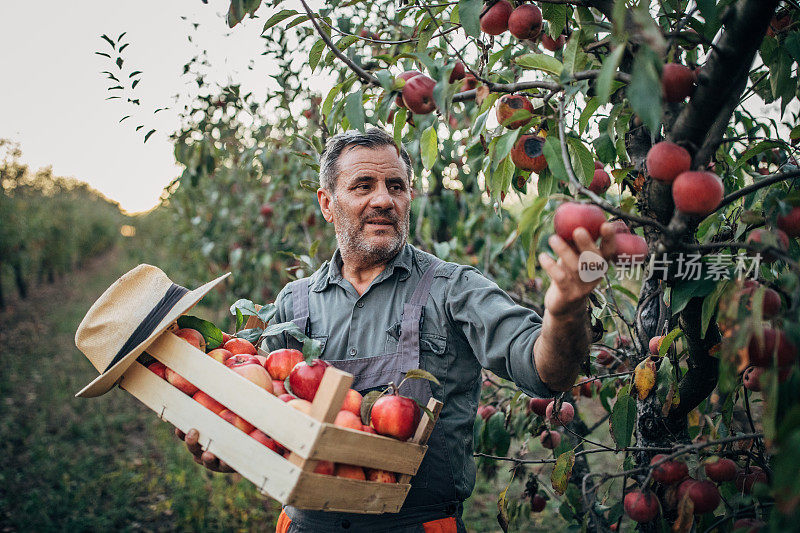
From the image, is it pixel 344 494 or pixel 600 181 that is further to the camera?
pixel 600 181

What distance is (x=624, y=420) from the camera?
1.45 meters

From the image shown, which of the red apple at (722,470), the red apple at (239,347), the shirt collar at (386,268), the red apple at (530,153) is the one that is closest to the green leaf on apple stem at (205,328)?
the red apple at (239,347)

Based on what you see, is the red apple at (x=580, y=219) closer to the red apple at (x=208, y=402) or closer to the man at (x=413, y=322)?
the man at (x=413, y=322)

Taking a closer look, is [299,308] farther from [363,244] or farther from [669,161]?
[669,161]

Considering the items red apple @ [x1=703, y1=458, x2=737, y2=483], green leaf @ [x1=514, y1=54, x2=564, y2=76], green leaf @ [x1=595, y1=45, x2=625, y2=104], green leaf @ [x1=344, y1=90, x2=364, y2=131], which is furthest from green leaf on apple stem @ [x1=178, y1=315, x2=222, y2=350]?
red apple @ [x1=703, y1=458, x2=737, y2=483]

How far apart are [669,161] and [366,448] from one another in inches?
33.4

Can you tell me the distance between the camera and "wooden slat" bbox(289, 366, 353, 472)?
1062 mm

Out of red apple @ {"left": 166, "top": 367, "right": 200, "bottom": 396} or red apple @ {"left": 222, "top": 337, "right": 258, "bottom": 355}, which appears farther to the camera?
red apple @ {"left": 222, "top": 337, "right": 258, "bottom": 355}

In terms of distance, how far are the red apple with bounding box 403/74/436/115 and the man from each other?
448 mm

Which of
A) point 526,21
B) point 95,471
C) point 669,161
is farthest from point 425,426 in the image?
point 95,471

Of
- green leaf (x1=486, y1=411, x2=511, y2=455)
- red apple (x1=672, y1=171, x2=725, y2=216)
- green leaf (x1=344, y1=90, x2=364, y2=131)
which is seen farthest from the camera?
green leaf (x1=486, y1=411, x2=511, y2=455)

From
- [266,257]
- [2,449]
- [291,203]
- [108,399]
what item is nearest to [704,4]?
[291,203]

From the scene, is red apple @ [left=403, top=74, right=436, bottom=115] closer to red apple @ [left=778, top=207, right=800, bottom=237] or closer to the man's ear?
red apple @ [left=778, top=207, right=800, bottom=237]

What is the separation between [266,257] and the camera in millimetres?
4617
